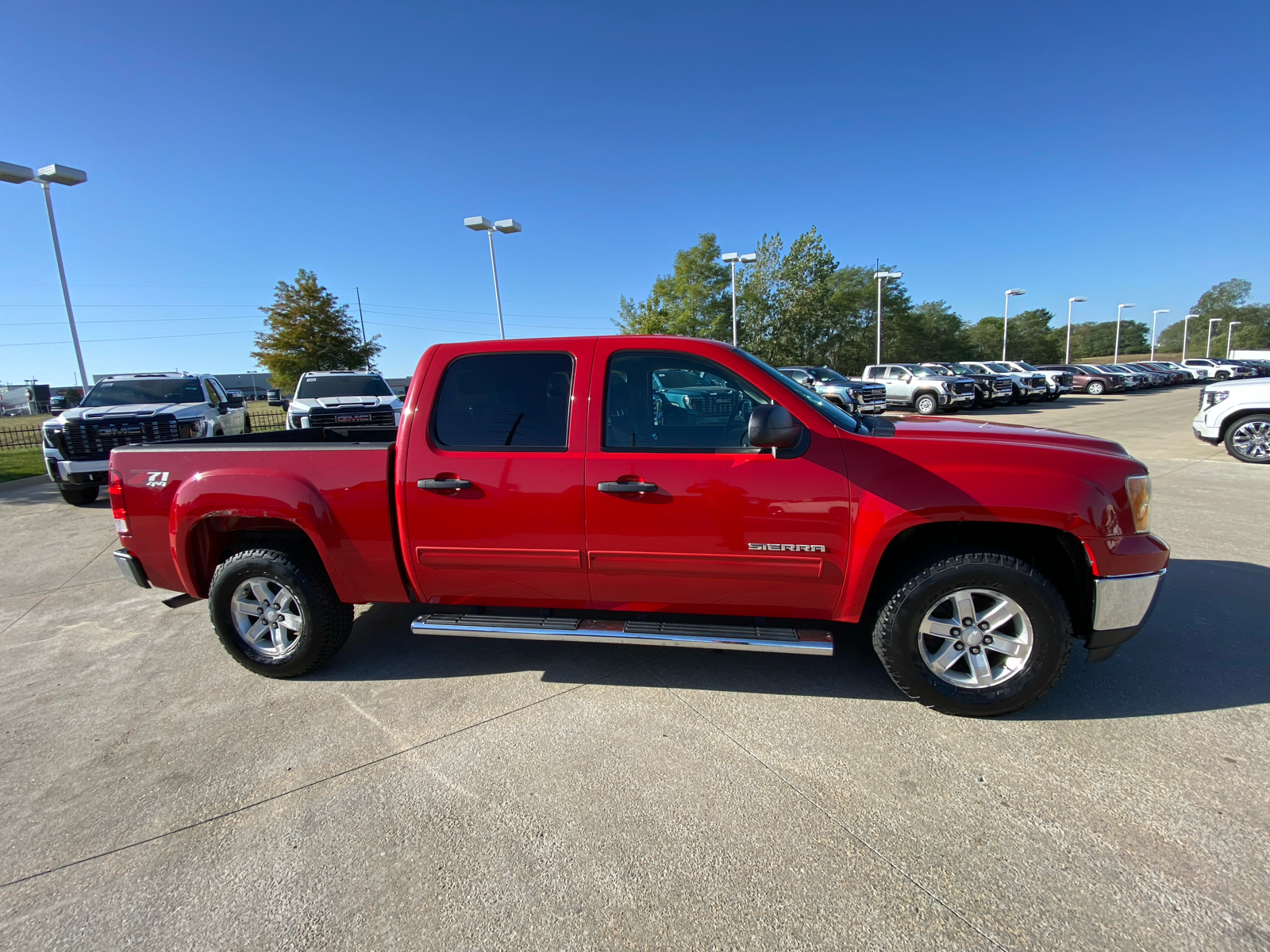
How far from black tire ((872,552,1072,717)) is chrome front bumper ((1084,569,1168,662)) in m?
0.16

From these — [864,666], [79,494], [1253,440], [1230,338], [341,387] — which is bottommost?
[864,666]

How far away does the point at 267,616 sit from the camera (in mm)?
3498

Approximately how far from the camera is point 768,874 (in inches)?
80.7

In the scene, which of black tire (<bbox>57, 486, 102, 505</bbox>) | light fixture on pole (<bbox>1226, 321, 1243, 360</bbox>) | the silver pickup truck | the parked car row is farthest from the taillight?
light fixture on pole (<bbox>1226, 321, 1243, 360</bbox>)

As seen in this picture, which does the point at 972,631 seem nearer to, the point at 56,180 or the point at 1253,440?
the point at 1253,440

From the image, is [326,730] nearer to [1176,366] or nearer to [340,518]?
[340,518]

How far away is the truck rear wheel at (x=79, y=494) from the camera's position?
866 centimetres

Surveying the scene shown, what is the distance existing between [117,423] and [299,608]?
7.71 m

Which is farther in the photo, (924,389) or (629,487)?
(924,389)

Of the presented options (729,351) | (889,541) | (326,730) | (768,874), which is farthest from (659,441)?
(326,730)

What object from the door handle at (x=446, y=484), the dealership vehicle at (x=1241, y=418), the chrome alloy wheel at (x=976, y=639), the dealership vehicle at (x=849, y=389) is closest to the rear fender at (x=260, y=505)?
the door handle at (x=446, y=484)

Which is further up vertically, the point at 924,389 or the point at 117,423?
the point at 117,423

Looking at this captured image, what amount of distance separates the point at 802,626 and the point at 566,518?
1.40 m

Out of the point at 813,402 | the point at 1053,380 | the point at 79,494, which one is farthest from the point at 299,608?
the point at 1053,380
